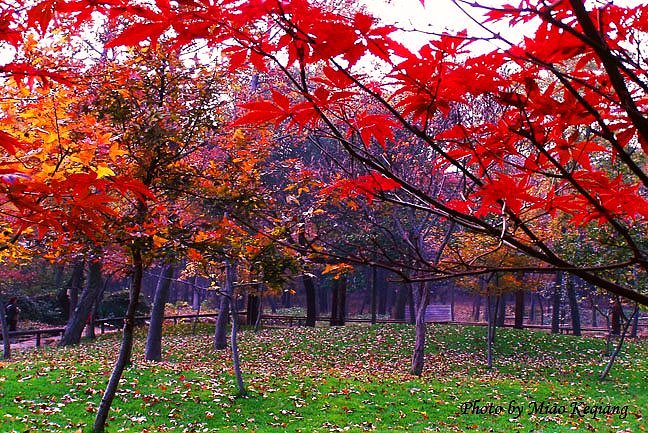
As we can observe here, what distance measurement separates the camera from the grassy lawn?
7191 millimetres

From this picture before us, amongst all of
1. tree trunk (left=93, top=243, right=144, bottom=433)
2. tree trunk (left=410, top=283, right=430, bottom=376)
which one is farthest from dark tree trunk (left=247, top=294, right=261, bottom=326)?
tree trunk (left=93, top=243, right=144, bottom=433)

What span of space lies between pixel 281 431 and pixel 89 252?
335 centimetres

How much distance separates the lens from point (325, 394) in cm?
885

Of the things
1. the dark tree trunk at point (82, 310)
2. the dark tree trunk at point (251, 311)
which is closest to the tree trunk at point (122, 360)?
the dark tree trunk at point (82, 310)

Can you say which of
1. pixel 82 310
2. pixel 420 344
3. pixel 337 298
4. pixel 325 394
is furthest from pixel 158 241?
pixel 337 298

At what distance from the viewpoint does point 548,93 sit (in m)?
1.33

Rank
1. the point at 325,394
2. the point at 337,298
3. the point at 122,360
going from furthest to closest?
the point at 337,298, the point at 325,394, the point at 122,360

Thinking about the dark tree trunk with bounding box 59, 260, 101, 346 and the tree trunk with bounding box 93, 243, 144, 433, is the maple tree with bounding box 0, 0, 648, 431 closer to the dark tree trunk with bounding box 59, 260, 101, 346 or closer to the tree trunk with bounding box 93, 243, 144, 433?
the tree trunk with bounding box 93, 243, 144, 433

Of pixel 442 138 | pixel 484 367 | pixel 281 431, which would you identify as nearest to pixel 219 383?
pixel 281 431

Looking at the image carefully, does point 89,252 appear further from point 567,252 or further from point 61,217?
point 567,252

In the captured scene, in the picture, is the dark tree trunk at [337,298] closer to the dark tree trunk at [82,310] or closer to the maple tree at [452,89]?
the dark tree trunk at [82,310]

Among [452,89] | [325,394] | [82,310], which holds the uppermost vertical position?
[452,89]

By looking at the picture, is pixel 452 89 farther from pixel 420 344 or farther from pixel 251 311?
pixel 251 311

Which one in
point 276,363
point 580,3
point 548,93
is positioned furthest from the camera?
point 276,363
